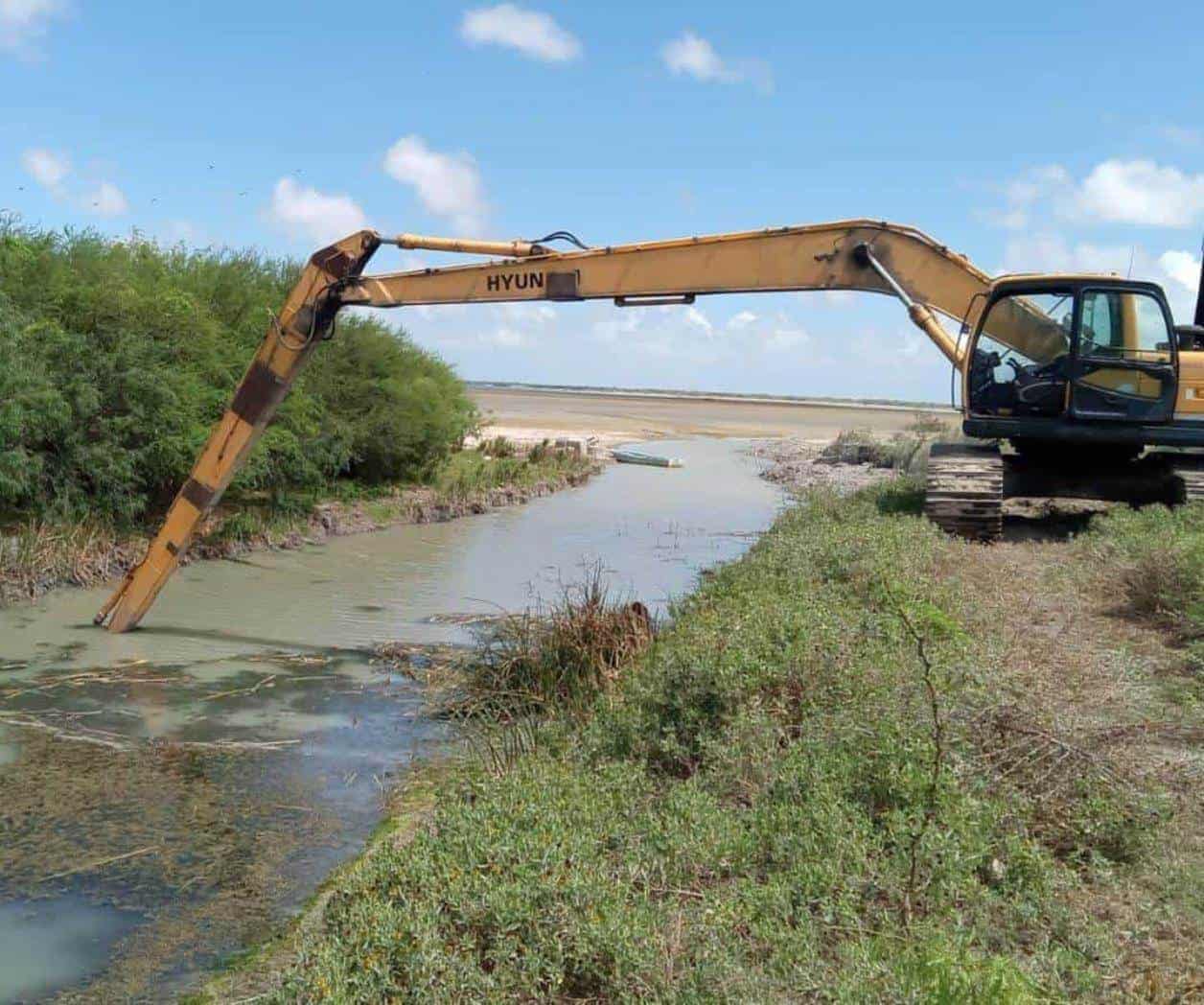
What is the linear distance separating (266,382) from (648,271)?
371cm

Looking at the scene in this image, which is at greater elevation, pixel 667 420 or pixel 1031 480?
pixel 667 420

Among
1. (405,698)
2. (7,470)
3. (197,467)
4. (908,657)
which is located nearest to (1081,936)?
(908,657)

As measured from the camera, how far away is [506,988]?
4.46 m

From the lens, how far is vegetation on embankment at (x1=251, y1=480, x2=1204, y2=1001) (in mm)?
4473

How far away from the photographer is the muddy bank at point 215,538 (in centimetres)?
1461

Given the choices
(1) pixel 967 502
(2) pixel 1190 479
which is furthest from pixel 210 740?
(2) pixel 1190 479

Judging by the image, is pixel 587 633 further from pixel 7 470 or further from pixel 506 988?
pixel 7 470

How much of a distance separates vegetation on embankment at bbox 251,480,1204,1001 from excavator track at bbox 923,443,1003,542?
5.83 m

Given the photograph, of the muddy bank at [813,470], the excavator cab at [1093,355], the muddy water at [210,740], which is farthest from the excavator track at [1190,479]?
the muddy bank at [813,470]

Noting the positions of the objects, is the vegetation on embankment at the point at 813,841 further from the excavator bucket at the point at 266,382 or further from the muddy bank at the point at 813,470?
the muddy bank at the point at 813,470

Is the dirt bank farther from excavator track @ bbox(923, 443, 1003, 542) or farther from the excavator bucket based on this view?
the excavator bucket

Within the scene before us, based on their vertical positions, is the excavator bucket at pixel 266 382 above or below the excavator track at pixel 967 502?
above

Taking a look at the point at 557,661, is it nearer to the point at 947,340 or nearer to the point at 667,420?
the point at 947,340

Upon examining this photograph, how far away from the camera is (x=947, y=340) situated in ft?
48.1
